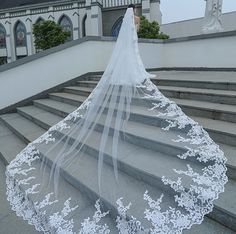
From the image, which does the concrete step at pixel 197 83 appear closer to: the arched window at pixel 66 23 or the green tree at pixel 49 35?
the green tree at pixel 49 35

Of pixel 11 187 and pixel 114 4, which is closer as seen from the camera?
pixel 11 187

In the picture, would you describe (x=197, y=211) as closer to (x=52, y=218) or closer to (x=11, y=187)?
(x=52, y=218)

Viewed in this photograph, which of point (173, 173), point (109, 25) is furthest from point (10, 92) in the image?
point (109, 25)

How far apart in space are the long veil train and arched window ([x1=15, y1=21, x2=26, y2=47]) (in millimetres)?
27598

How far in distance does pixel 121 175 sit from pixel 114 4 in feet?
82.0

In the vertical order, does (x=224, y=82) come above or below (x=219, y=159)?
above

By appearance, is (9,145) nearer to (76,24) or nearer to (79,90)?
(79,90)

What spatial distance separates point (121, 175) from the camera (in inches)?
113

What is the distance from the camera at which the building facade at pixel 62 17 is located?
2494cm

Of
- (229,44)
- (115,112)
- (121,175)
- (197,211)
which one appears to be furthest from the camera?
(229,44)

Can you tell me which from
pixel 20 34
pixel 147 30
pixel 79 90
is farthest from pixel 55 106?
pixel 20 34

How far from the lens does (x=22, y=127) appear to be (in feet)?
17.1

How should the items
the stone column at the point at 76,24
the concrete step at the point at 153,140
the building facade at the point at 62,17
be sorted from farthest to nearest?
the stone column at the point at 76,24 < the building facade at the point at 62,17 < the concrete step at the point at 153,140

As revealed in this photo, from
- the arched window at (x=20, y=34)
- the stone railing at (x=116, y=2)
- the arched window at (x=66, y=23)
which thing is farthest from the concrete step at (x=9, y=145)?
the arched window at (x=20, y=34)
